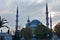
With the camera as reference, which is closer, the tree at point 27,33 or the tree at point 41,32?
the tree at point 41,32

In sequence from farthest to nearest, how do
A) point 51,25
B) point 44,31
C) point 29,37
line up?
point 51,25, point 29,37, point 44,31

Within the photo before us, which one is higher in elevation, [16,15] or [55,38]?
[16,15]

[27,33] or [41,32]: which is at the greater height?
[41,32]

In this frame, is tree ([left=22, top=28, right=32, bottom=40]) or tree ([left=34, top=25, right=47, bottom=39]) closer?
tree ([left=34, top=25, right=47, bottom=39])

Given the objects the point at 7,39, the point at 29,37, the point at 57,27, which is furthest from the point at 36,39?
the point at 7,39

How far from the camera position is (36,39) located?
77.0 m

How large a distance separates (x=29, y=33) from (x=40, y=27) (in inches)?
190

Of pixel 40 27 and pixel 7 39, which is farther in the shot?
pixel 40 27

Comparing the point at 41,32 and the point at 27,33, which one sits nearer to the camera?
the point at 41,32

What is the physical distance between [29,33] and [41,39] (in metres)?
4.50

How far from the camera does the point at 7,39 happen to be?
2008 inches

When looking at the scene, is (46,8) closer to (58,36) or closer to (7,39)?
(58,36)

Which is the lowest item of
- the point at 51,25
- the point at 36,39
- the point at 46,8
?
the point at 36,39

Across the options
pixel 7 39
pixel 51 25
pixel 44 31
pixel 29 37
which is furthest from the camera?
pixel 51 25
